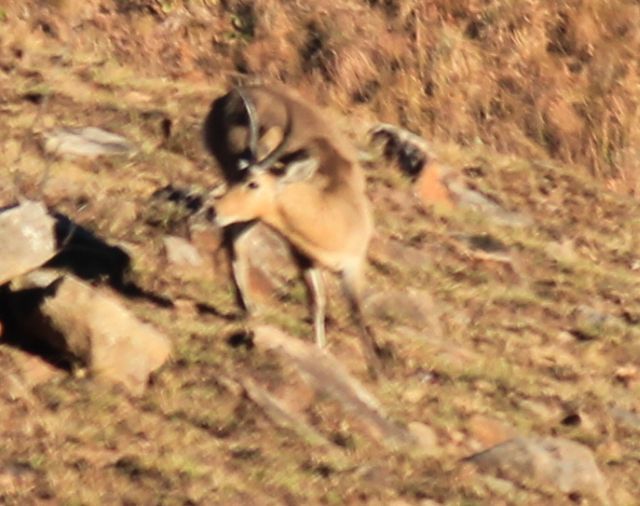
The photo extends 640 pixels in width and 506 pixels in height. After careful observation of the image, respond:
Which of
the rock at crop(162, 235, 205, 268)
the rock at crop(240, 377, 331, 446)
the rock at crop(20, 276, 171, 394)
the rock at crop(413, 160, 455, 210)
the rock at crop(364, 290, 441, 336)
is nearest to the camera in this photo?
the rock at crop(20, 276, 171, 394)

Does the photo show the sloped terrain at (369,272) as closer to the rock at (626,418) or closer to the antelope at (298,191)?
the rock at (626,418)

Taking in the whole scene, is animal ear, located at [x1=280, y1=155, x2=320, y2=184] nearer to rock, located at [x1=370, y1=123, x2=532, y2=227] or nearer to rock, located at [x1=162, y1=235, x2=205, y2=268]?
rock, located at [x1=162, y1=235, x2=205, y2=268]

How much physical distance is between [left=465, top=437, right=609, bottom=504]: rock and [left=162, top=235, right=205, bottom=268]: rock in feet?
7.26

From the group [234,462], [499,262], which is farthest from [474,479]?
[499,262]

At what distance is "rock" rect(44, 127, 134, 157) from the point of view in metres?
11.7

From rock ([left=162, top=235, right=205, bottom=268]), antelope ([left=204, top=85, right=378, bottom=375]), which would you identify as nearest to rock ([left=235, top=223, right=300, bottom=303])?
antelope ([left=204, top=85, right=378, bottom=375])

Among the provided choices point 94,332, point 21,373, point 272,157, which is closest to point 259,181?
point 272,157

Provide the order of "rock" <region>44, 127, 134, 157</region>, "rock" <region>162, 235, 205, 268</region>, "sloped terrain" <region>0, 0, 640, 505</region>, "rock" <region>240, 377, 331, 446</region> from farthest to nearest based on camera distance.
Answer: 1. "rock" <region>44, 127, 134, 157</region>
2. "rock" <region>162, 235, 205, 268</region>
3. "rock" <region>240, 377, 331, 446</region>
4. "sloped terrain" <region>0, 0, 640, 505</region>

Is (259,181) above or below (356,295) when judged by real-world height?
above

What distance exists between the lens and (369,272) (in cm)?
1155

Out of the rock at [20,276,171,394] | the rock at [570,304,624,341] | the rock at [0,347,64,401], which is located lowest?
the rock at [570,304,624,341]

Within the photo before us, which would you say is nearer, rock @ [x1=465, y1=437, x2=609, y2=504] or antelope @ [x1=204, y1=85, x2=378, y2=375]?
rock @ [x1=465, y1=437, x2=609, y2=504]

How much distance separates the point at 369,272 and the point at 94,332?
326cm

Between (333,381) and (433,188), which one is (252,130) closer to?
(333,381)
